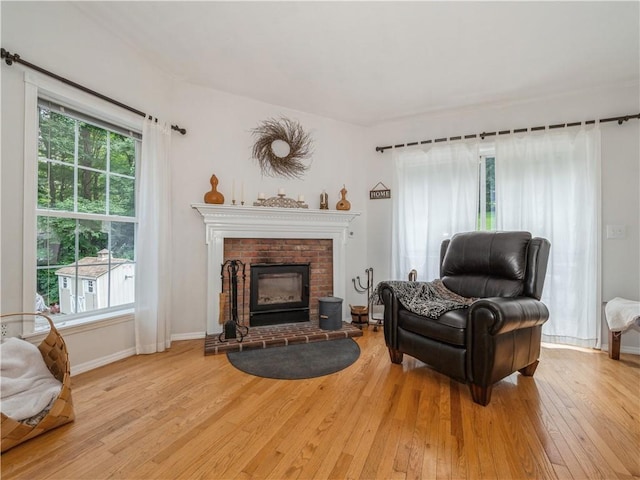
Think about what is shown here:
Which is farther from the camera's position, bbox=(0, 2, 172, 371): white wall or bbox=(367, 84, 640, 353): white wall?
bbox=(367, 84, 640, 353): white wall

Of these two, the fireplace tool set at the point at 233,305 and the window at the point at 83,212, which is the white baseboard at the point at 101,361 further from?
the fireplace tool set at the point at 233,305

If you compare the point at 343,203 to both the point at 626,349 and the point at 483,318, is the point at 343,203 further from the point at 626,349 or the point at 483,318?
the point at 626,349

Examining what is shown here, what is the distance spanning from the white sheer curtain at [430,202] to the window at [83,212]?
2781mm

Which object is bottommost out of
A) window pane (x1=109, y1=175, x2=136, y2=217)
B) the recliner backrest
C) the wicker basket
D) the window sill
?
the wicker basket

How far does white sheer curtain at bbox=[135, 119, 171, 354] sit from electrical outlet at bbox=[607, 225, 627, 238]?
4105 mm

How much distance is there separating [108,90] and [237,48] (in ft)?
3.48

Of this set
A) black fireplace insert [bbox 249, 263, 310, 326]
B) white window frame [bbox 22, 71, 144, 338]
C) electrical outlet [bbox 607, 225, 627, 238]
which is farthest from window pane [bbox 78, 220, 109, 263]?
electrical outlet [bbox 607, 225, 627, 238]

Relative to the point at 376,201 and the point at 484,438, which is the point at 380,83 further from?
the point at 484,438

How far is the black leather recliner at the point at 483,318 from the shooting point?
70.6 inches

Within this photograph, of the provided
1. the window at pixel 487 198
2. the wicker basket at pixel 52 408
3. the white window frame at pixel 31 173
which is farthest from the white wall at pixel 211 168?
the window at pixel 487 198

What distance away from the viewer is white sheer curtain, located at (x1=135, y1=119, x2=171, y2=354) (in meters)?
2.59

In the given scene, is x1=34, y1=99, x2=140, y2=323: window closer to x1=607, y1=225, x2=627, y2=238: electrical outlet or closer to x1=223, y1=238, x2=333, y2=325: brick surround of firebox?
x1=223, y1=238, x2=333, y2=325: brick surround of firebox

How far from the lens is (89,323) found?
7.41 ft

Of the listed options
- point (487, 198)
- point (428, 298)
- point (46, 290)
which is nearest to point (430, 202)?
point (487, 198)
